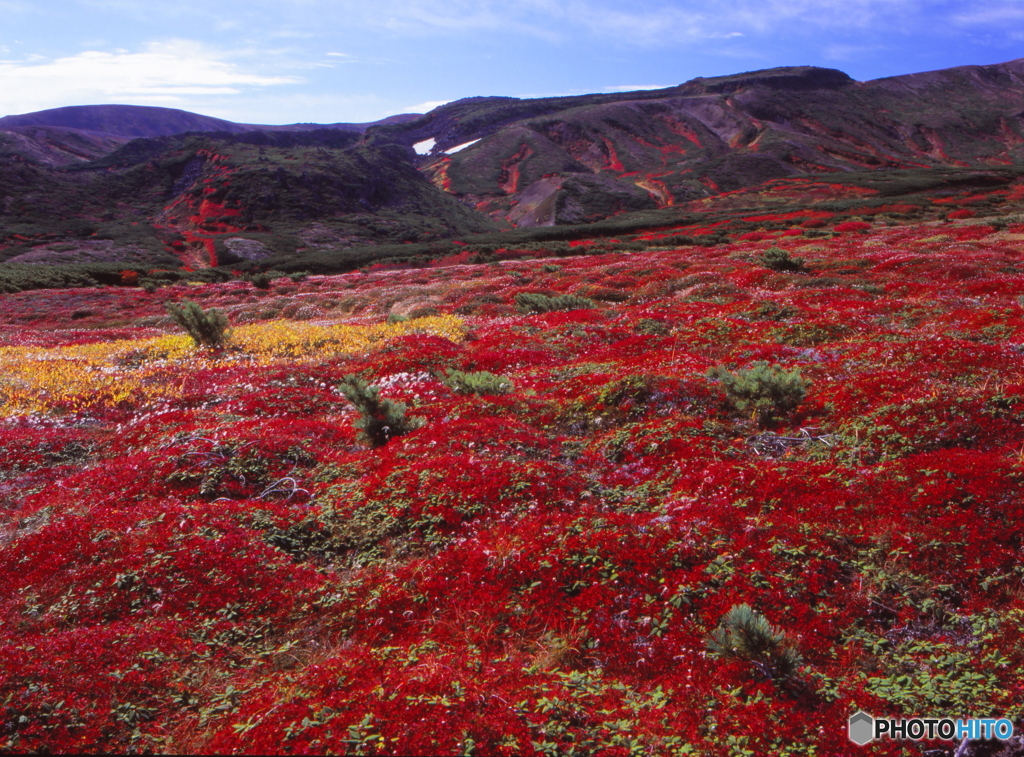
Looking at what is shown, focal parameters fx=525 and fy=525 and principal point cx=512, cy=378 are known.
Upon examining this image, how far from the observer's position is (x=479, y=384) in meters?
12.6

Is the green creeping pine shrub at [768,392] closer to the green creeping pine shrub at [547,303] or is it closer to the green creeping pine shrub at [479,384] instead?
the green creeping pine shrub at [479,384]

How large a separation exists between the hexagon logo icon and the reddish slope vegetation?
69 mm

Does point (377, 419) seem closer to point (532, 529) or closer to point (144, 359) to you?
point (532, 529)

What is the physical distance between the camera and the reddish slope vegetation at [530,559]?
404cm

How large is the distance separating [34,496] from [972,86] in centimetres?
25245

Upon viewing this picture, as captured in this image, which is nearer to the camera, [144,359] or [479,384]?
[479,384]

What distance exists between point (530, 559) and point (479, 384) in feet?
22.8

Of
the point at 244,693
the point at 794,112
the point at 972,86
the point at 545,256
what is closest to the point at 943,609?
the point at 244,693

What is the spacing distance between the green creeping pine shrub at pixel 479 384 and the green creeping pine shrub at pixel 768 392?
5.20 metres

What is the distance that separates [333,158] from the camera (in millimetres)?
119500

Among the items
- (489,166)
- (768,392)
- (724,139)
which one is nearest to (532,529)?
(768,392)

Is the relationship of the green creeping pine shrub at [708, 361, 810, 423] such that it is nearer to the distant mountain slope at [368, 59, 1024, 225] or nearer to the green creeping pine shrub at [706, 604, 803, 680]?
the green creeping pine shrub at [706, 604, 803, 680]

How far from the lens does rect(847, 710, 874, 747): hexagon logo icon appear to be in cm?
380

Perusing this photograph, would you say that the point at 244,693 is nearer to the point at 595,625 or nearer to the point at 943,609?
the point at 595,625
